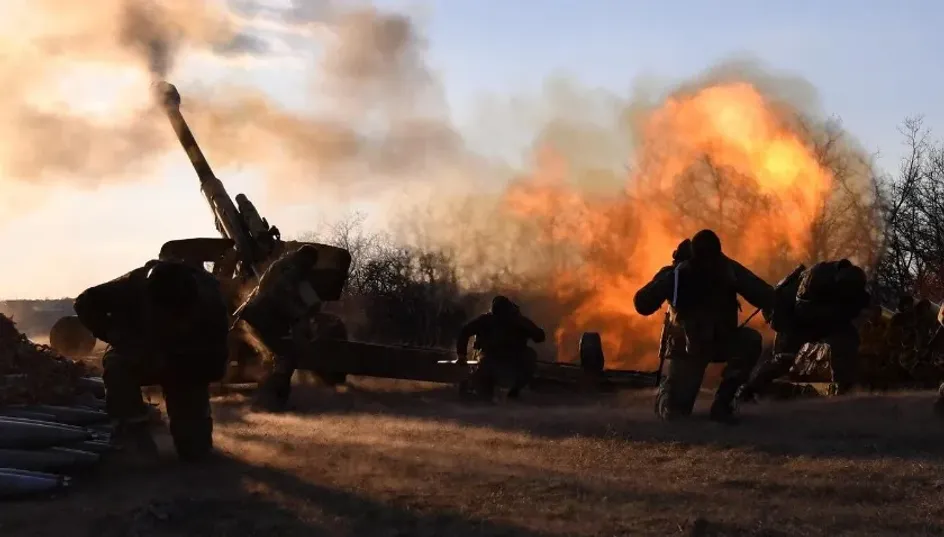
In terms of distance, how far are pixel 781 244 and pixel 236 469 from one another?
18743 millimetres

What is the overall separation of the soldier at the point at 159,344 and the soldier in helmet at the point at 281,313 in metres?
5.62

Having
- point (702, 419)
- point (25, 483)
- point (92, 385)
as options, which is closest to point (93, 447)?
point (25, 483)

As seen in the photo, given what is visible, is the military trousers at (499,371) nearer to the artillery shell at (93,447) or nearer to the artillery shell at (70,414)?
the artillery shell at (70,414)

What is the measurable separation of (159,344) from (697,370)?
5.55 metres

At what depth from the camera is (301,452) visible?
33.0ft

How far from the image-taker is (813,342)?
14.5 m

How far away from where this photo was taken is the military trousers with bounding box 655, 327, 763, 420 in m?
11.6

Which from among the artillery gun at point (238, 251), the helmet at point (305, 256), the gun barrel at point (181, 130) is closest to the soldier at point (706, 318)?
the helmet at point (305, 256)

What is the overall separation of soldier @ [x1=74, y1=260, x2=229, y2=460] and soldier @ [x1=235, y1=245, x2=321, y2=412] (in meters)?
5.62

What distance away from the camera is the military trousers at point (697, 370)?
11.6 meters

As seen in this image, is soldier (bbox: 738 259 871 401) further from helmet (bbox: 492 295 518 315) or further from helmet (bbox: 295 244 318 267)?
helmet (bbox: 295 244 318 267)

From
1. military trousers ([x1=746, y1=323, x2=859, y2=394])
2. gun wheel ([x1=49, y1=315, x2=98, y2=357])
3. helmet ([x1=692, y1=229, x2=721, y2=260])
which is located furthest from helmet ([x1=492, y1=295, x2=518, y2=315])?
gun wheel ([x1=49, y1=315, x2=98, y2=357])

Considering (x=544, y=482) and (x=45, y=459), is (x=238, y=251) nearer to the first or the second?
(x=45, y=459)

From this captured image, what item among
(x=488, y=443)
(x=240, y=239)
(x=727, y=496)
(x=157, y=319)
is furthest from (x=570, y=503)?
(x=240, y=239)
